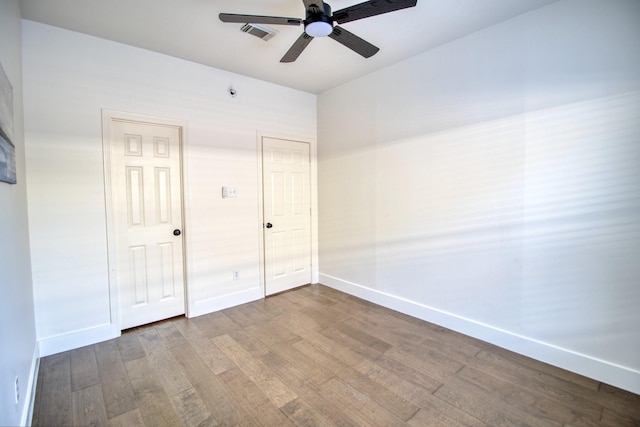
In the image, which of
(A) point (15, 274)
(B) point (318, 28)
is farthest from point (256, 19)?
(A) point (15, 274)

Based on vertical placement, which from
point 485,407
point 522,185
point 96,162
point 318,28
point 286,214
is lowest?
point 485,407

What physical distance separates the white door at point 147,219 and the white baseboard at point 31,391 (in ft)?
2.17

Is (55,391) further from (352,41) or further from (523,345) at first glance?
(523,345)

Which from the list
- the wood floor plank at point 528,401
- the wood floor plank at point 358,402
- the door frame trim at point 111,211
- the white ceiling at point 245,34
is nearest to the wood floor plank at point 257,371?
the wood floor plank at point 358,402

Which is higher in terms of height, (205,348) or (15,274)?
(15,274)

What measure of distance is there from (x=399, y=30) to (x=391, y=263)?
2.38 metres

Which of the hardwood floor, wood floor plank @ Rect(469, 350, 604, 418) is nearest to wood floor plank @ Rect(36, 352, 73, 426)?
the hardwood floor

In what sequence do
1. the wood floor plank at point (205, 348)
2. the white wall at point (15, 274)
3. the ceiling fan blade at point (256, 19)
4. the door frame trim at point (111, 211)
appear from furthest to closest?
the door frame trim at point (111, 211) < the wood floor plank at point (205, 348) < the ceiling fan blade at point (256, 19) < the white wall at point (15, 274)

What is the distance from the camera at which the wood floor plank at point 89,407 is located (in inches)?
71.7

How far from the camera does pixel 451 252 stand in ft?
9.70

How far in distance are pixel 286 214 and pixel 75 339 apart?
2.53 m

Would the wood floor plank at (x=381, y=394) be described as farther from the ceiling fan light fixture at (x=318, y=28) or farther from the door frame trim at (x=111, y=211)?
the ceiling fan light fixture at (x=318, y=28)

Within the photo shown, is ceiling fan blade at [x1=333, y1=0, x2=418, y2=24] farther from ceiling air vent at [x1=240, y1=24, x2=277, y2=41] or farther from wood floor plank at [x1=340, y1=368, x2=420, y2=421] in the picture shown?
wood floor plank at [x1=340, y1=368, x2=420, y2=421]

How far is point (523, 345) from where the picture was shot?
250cm
